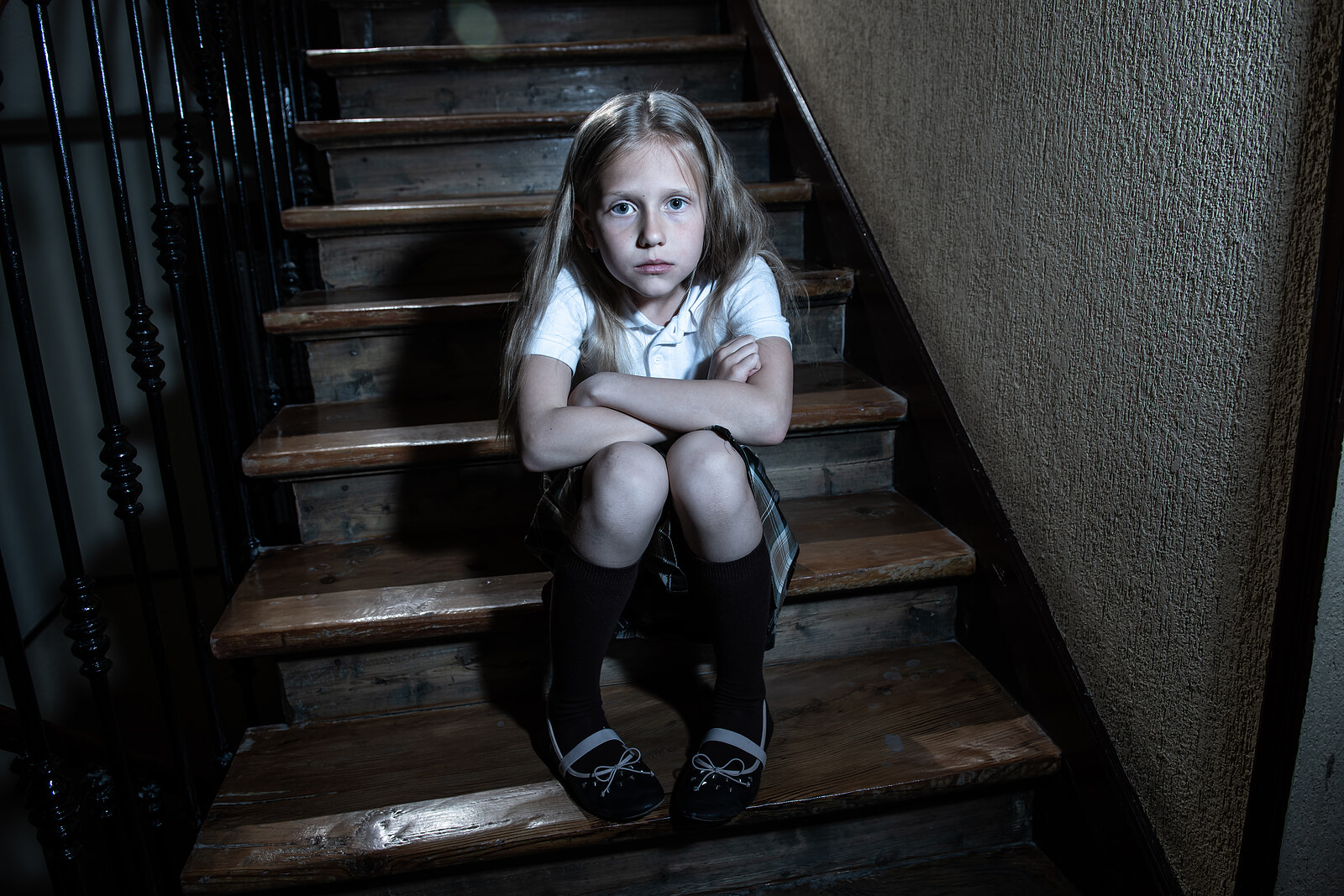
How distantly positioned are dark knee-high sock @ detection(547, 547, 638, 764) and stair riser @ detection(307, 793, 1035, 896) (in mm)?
151

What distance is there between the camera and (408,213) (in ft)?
5.01

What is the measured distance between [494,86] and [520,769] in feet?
4.81

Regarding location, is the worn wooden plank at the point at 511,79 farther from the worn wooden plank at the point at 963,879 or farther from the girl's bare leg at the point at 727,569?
the worn wooden plank at the point at 963,879

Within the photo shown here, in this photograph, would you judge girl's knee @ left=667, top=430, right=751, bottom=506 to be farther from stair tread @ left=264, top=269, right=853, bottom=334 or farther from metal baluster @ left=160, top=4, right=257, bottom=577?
metal baluster @ left=160, top=4, right=257, bottom=577

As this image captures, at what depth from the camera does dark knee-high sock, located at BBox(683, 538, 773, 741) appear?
951 millimetres

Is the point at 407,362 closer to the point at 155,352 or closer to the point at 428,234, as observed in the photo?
the point at 428,234

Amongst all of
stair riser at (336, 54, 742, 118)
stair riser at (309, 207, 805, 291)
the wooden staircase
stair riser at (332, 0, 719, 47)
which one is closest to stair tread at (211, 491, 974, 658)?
the wooden staircase

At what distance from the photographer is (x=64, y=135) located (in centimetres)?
82

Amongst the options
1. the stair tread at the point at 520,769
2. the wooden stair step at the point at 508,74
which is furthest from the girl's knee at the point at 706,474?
the wooden stair step at the point at 508,74

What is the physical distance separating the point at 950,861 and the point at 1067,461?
1.66 ft

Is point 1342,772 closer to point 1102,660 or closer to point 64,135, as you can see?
point 1102,660

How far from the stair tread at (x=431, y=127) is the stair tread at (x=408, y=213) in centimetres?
19

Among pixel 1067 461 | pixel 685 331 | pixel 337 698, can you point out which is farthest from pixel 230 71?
pixel 1067 461

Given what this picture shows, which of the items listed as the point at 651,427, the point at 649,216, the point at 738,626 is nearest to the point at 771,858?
the point at 738,626
